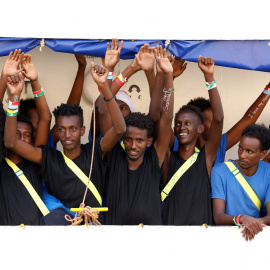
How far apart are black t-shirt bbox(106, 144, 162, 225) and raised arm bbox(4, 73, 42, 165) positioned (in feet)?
2.04

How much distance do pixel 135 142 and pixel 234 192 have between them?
891mm

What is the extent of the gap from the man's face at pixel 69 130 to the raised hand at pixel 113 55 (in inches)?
20.0

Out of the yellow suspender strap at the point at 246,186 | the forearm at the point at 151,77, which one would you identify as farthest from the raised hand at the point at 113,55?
the yellow suspender strap at the point at 246,186

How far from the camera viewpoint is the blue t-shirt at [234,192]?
16.0 ft

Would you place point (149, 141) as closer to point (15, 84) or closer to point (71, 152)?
point (71, 152)

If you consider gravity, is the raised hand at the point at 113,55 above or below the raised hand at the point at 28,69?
above

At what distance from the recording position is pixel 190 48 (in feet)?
16.5

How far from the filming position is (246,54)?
5.08m

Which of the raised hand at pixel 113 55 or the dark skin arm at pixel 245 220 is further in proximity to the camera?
the raised hand at pixel 113 55

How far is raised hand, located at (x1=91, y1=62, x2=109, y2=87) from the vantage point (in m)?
4.66

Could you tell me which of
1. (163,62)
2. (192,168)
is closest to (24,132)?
(163,62)
